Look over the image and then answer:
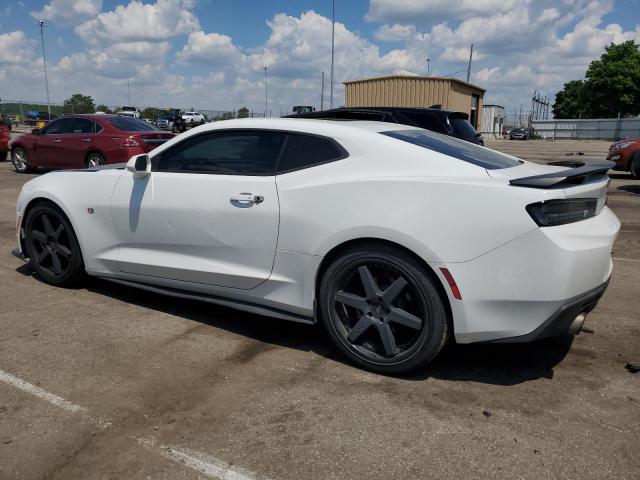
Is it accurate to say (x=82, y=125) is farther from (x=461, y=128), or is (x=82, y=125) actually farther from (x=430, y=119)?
(x=461, y=128)

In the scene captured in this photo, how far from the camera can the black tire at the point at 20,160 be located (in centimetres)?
1390

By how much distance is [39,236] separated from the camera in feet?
15.6

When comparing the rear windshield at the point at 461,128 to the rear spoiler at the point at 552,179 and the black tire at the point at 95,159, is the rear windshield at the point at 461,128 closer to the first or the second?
the rear spoiler at the point at 552,179

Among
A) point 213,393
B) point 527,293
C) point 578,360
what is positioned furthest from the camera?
point 578,360

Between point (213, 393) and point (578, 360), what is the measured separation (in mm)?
2271

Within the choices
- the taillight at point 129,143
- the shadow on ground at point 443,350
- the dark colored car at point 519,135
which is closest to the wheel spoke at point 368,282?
the shadow on ground at point 443,350

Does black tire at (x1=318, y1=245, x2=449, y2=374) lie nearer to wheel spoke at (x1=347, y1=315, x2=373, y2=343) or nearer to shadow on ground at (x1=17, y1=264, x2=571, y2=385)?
wheel spoke at (x1=347, y1=315, x2=373, y2=343)

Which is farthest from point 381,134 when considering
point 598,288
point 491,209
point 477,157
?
point 598,288

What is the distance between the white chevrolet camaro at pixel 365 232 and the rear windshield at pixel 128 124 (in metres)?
8.14

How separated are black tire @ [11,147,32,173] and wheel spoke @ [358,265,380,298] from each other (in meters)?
13.2

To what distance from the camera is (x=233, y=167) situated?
148 inches

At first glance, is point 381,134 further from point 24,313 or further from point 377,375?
point 24,313

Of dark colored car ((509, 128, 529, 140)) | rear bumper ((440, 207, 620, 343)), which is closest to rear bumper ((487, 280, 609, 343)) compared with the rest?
rear bumper ((440, 207, 620, 343))

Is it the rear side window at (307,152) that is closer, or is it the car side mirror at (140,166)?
the rear side window at (307,152)
